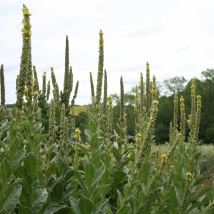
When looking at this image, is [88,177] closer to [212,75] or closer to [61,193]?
[61,193]

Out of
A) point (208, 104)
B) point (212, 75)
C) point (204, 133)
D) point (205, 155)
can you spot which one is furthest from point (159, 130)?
point (205, 155)

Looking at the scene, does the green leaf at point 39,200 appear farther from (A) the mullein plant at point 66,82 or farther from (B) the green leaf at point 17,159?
(A) the mullein plant at point 66,82

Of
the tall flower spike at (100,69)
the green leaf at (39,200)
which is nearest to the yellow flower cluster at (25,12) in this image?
the tall flower spike at (100,69)

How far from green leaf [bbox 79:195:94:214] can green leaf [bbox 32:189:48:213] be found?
33 cm

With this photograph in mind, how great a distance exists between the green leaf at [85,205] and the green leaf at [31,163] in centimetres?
51

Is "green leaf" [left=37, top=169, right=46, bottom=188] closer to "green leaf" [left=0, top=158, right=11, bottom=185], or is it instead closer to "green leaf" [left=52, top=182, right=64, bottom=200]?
"green leaf" [left=52, top=182, right=64, bottom=200]

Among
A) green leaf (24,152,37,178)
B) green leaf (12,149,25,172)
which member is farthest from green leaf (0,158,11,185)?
green leaf (24,152,37,178)

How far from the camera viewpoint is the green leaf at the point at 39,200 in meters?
3.01

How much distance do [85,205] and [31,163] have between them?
Answer: 0.64m

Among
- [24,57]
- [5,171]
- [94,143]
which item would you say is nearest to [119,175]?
[94,143]

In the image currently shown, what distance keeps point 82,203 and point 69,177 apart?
73 cm

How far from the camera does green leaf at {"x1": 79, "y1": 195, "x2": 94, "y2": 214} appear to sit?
10.2 feet

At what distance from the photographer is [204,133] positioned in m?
50.8

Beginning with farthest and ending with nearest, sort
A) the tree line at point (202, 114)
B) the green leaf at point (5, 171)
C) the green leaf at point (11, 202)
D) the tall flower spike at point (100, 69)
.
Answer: the tree line at point (202, 114), the tall flower spike at point (100, 69), the green leaf at point (11, 202), the green leaf at point (5, 171)
